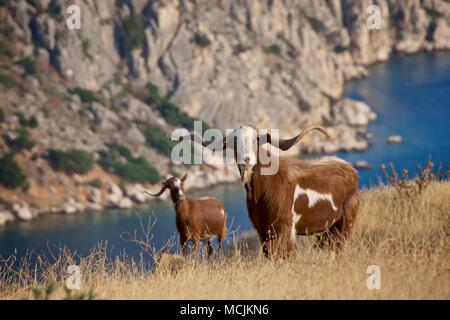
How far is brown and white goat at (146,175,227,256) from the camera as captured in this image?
23603mm

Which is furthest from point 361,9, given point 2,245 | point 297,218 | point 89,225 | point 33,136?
point 297,218

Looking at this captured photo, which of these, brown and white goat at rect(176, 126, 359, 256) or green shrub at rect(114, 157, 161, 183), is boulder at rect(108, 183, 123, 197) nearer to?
green shrub at rect(114, 157, 161, 183)

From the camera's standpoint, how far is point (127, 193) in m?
116

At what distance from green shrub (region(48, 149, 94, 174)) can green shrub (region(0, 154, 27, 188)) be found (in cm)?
637

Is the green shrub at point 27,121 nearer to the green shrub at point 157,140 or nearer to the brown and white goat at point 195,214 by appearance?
the green shrub at point 157,140

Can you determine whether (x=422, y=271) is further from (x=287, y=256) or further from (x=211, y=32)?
(x=211, y=32)

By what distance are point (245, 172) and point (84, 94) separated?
126 meters

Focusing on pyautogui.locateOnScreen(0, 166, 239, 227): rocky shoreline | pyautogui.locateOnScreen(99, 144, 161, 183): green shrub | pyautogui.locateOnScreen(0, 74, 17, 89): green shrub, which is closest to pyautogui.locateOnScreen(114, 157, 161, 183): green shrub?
pyautogui.locateOnScreen(99, 144, 161, 183): green shrub

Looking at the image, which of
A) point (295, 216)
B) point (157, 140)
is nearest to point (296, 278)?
point (295, 216)

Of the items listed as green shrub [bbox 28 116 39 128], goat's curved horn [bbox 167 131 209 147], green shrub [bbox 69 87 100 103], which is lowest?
green shrub [bbox 28 116 39 128]

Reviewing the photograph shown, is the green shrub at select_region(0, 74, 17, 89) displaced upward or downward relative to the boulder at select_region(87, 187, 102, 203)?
upward

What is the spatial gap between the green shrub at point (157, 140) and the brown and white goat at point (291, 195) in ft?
375

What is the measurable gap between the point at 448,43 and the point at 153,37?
70.8m

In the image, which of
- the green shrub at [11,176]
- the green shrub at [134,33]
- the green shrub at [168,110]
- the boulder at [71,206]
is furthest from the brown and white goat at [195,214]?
the green shrub at [134,33]
